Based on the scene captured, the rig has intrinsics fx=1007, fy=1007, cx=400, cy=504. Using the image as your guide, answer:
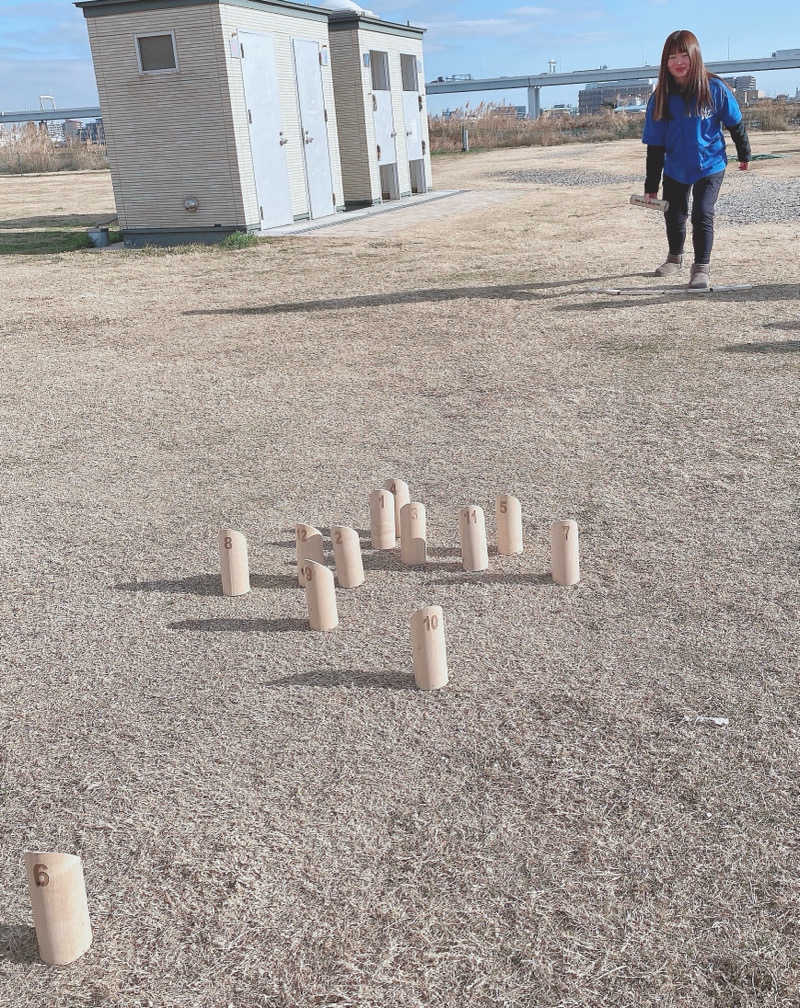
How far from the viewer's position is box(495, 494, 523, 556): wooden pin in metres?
4.32

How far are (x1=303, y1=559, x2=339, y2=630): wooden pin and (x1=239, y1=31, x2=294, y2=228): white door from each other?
14.7 meters

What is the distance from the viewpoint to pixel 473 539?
13.9ft

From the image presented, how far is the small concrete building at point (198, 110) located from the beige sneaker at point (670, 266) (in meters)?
8.35

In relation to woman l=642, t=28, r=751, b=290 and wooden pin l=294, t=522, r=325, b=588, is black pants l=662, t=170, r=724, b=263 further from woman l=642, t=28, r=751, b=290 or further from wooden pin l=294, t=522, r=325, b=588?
wooden pin l=294, t=522, r=325, b=588

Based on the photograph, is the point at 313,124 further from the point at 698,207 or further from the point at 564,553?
the point at 564,553

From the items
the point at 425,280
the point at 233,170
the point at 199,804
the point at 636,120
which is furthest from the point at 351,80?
the point at 636,120

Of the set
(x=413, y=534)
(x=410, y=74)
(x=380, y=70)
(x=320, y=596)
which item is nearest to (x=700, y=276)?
(x=413, y=534)

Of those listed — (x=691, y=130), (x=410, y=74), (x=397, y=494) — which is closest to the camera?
(x=397, y=494)

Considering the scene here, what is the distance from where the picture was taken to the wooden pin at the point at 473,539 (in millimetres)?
4176

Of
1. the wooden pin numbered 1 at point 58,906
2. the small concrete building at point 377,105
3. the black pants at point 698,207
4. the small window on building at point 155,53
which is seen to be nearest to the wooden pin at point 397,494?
the wooden pin numbered 1 at point 58,906

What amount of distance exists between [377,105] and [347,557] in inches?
763

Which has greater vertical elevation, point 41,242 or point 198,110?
point 198,110

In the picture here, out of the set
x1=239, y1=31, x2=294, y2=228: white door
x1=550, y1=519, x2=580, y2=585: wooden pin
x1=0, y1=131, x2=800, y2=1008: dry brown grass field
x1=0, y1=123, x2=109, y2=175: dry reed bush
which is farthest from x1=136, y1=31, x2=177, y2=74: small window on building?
x1=0, y1=123, x2=109, y2=175: dry reed bush

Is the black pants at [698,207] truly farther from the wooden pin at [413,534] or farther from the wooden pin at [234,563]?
the wooden pin at [234,563]
